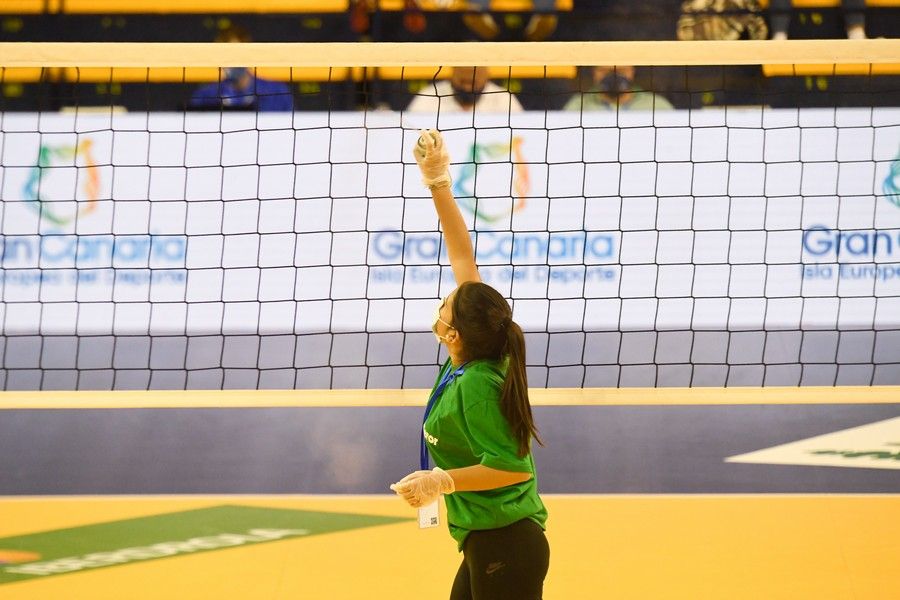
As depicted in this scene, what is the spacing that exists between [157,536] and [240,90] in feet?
18.3

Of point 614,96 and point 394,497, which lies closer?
point 394,497

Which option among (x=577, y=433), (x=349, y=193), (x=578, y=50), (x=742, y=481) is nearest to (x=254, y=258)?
(x=349, y=193)

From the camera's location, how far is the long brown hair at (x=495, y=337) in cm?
259

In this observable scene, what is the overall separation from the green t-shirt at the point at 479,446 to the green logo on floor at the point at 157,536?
193 cm

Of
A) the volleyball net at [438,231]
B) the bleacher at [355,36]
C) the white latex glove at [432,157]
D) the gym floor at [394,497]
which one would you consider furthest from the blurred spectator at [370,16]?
the white latex glove at [432,157]

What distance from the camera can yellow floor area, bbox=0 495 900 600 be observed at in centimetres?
397

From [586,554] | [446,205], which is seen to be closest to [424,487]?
[446,205]

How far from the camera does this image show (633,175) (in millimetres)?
8641

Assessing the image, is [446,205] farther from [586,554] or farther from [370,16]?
[370,16]

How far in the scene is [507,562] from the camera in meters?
2.67

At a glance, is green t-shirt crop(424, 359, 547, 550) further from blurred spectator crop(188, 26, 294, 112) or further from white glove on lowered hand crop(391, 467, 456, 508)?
blurred spectator crop(188, 26, 294, 112)

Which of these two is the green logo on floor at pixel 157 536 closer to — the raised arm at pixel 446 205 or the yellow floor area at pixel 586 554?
the yellow floor area at pixel 586 554

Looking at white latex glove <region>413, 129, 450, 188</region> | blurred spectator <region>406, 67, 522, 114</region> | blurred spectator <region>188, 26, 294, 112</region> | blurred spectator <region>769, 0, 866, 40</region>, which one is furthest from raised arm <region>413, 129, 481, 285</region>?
blurred spectator <region>769, 0, 866, 40</region>

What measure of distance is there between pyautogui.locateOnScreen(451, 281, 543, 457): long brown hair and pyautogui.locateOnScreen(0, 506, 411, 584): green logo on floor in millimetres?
2120
